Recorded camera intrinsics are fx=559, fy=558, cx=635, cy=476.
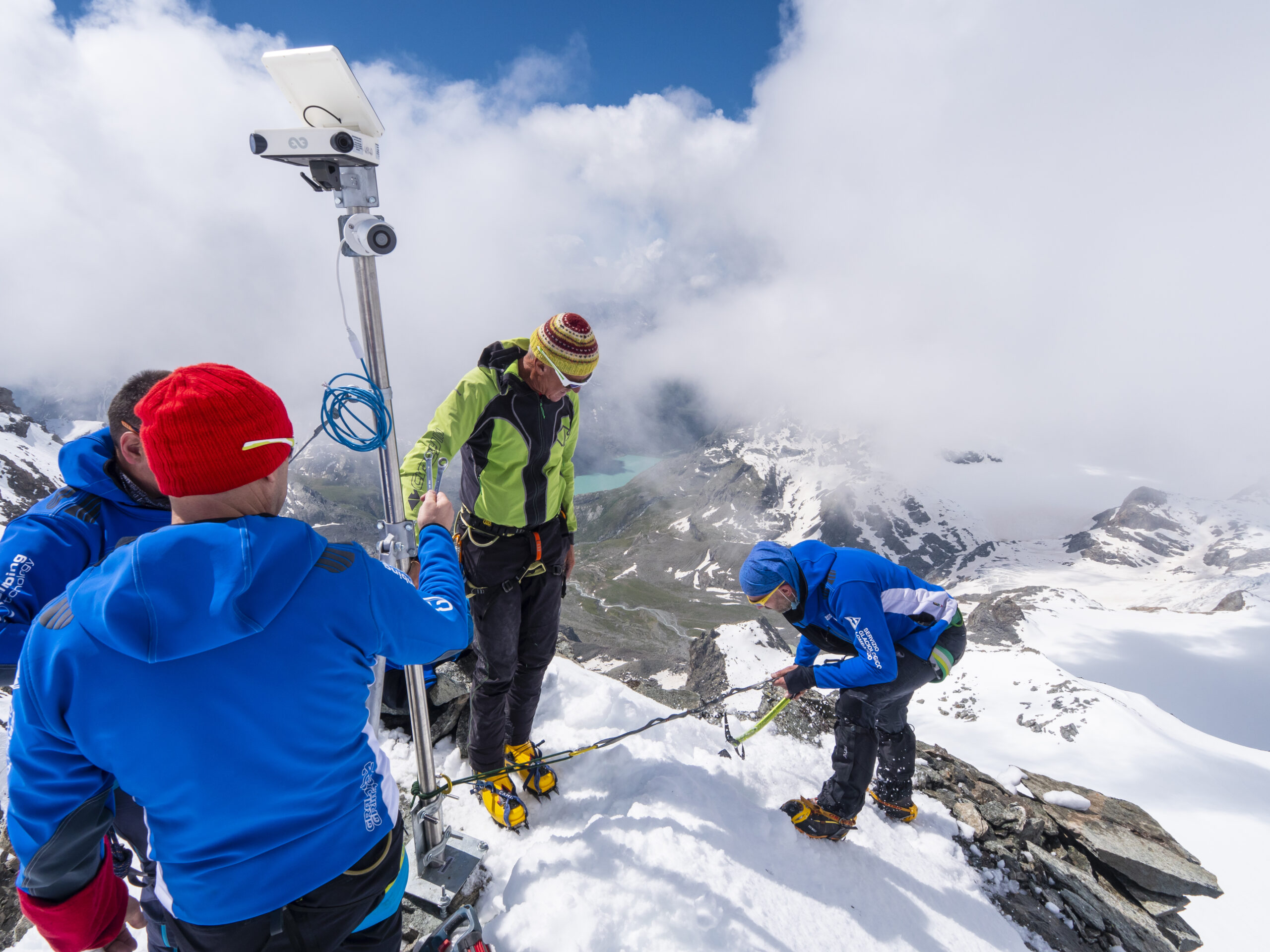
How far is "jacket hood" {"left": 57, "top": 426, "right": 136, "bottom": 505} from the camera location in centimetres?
349

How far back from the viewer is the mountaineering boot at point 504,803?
5547 mm

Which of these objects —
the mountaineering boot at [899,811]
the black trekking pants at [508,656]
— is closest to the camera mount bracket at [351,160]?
the black trekking pants at [508,656]

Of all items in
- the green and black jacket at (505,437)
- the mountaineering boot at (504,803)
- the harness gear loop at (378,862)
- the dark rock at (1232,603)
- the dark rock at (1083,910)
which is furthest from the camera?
the dark rock at (1232,603)

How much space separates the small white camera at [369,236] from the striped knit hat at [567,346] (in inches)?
67.9

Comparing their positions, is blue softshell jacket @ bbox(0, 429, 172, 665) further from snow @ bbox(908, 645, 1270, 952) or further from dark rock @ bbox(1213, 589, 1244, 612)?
dark rock @ bbox(1213, 589, 1244, 612)

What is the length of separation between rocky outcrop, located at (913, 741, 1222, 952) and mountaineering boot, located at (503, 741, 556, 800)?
495 centimetres

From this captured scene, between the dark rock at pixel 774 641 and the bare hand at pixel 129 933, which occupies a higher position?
the bare hand at pixel 129 933

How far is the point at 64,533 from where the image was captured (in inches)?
132

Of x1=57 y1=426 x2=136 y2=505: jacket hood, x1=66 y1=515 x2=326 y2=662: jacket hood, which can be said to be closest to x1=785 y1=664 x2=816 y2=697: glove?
x1=66 y1=515 x2=326 y2=662: jacket hood

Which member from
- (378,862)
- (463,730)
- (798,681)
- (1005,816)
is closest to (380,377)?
(378,862)

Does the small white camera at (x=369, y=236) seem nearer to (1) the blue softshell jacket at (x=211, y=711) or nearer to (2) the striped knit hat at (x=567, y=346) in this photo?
(2) the striped knit hat at (x=567, y=346)

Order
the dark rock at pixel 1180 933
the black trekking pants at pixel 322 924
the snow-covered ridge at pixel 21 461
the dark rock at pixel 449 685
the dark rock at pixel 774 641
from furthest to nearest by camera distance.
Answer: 1. the snow-covered ridge at pixel 21 461
2. the dark rock at pixel 774 641
3. the dark rock at pixel 449 685
4. the dark rock at pixel 1180 933
5. the black trekking pants at pixel 322 924

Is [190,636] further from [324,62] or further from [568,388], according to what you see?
[568,388]

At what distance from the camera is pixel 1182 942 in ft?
23.0
